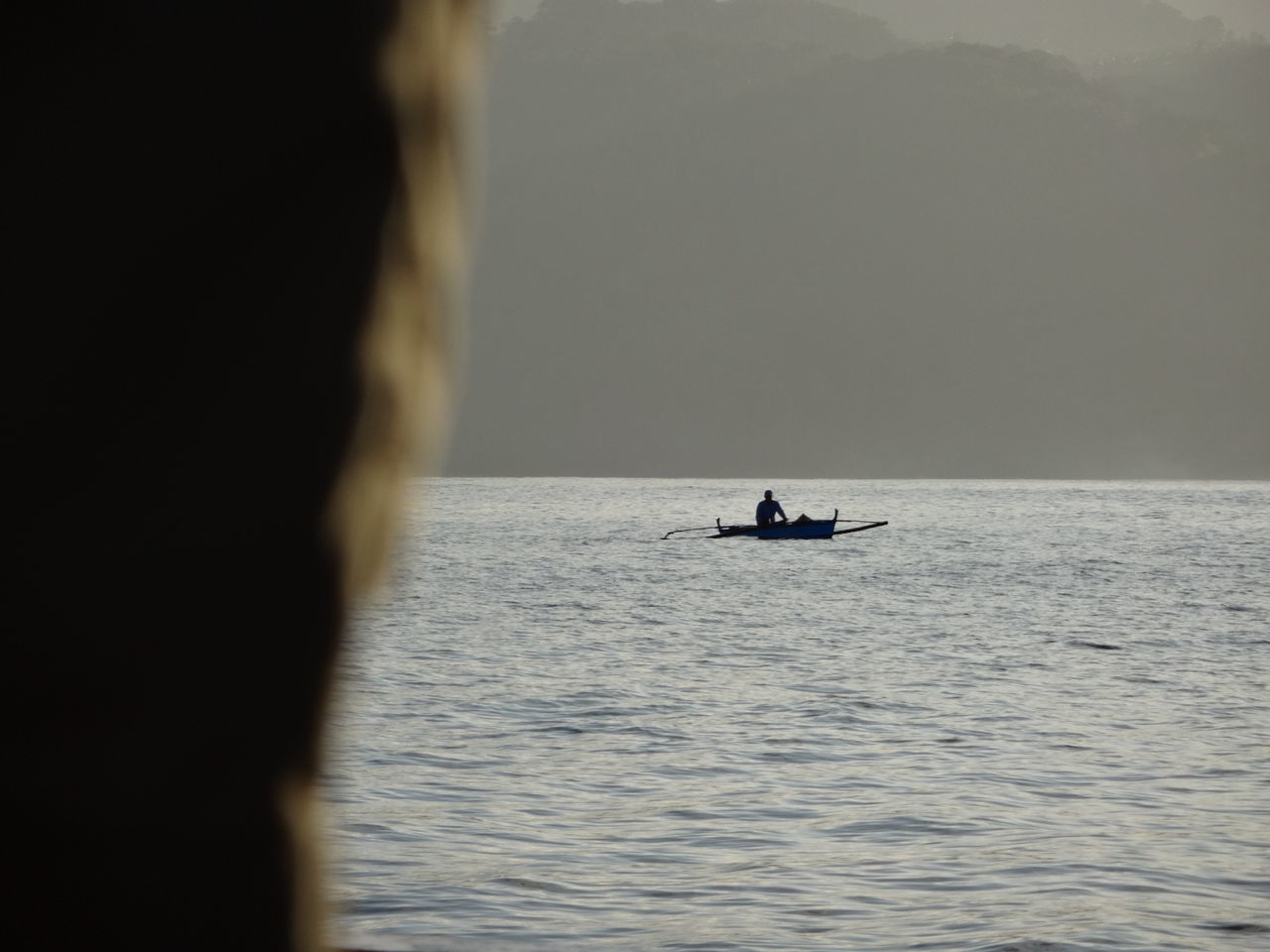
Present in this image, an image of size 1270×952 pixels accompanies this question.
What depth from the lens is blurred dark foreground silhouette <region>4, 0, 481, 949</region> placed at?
21.7 inches

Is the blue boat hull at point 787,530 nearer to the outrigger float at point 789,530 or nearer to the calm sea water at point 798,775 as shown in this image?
the outrigger float at point 789,530

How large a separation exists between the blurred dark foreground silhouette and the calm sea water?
0.04 metres

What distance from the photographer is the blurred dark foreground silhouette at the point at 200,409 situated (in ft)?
1.81

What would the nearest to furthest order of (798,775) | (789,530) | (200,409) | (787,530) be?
(200,409), (798,775), (787,530), (789,530)

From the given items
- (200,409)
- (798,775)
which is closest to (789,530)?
(798,775)

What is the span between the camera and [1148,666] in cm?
2988

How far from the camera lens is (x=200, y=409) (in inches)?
22.5

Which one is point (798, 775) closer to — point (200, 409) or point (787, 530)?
point (200, 409)

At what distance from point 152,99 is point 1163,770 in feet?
58.4

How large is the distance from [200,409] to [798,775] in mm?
15815

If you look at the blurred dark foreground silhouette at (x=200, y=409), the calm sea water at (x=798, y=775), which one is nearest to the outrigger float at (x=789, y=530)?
the calm sea water at (x=798, y=775)

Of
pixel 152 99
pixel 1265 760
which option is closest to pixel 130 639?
pixel 152 99

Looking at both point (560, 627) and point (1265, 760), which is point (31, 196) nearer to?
point (1265, 760)

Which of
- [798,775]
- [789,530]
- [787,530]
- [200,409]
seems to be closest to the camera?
[200,409]
